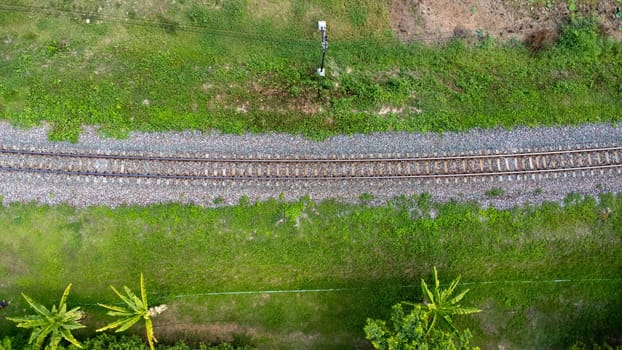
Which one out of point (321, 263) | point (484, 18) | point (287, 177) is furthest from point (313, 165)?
point (484, 18)

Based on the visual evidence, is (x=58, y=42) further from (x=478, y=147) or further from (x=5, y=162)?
(x=478, y=147)

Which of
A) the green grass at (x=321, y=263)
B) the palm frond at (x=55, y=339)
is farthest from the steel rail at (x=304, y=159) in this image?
the palm frond at (x=55, y=339)

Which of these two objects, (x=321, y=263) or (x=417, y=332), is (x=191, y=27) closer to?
(x=321, y=263)

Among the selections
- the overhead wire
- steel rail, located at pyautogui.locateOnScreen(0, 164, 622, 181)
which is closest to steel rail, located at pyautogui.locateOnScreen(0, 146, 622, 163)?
steel rail, located at pyautogui.locateOnScreen(0, 164, 622, 181)

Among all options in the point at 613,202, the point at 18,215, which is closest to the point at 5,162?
the point at 18,215

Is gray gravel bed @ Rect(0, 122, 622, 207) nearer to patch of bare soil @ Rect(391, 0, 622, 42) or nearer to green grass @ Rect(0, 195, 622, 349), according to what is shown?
green grass @ Rect(0, 195, 622, 349)
